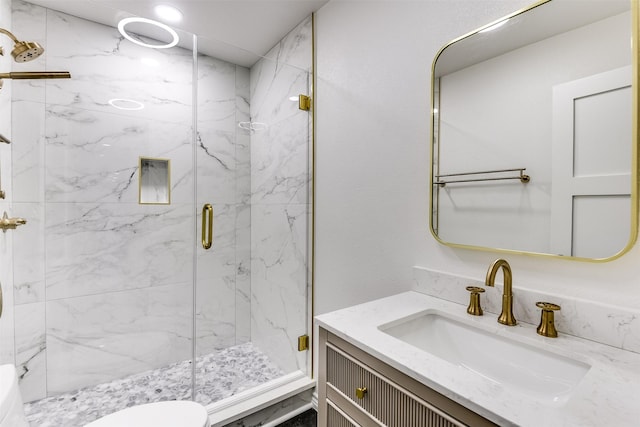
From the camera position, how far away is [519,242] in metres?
1.02

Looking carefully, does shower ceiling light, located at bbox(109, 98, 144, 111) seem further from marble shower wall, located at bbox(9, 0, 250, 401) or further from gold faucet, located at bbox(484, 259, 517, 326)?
gold faucet, located at bbox(484, 259, 517, 326)

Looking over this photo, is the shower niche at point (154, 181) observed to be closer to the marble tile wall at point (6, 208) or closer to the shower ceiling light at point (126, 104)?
the shower ceiling light at point (126, 104)

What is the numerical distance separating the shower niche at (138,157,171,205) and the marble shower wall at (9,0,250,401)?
1.3 inches

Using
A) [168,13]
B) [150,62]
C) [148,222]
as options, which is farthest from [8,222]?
[168,13]

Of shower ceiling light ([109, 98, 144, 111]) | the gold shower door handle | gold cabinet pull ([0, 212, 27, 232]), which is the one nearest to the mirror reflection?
the gold shower door handle

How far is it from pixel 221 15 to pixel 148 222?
54.9 inches

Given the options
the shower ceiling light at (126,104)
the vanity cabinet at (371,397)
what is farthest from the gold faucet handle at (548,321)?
the shower ceiling light at (126,104)

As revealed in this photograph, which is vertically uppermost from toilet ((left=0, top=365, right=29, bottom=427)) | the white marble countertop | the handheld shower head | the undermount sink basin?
the handheld shower head

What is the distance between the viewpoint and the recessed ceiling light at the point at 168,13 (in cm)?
190

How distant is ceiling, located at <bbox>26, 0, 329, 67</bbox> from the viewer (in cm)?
174

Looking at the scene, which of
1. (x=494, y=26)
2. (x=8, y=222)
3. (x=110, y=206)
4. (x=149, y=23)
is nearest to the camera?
(x=494, y=26)

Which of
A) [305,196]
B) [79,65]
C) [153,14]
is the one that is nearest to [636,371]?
[305,196]

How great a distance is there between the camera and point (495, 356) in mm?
924

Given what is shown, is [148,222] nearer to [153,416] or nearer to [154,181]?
[154,181]
